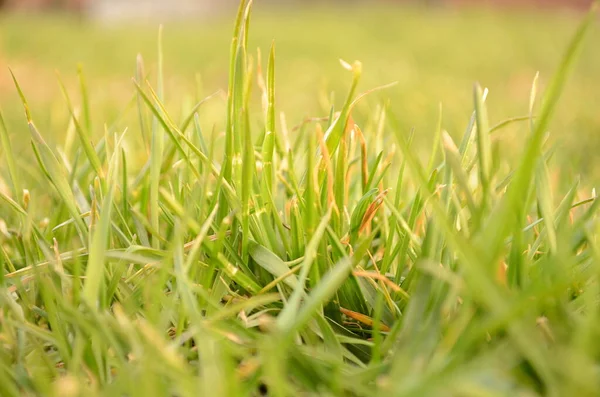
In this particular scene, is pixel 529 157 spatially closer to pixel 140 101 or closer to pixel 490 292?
pixel 490 292

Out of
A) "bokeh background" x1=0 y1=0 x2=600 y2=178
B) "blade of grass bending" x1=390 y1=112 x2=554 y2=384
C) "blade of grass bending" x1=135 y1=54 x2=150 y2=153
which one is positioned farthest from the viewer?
"bokeh background" x1=0 y1=0 x2=600 y2=178

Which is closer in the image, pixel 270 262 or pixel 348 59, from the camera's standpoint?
pixel 270 262

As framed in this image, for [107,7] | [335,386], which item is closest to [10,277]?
[335,386]

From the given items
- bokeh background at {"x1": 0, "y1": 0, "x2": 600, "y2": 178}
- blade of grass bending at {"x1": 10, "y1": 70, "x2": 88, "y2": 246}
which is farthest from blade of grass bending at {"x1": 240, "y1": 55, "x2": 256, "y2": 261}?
bokeh background at {"x1": 0, "y1": 0, "x2": 600, "y2": 178}

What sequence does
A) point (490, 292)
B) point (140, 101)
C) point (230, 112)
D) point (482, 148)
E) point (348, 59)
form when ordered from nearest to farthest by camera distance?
point (490, 292) < point (482, 148) < point (230, 112) < point (140, 101) < point (348, 59)

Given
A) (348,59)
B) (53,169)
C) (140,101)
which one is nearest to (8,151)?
(53,169)

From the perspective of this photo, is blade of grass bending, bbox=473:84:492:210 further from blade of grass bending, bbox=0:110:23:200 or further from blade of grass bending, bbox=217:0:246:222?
blade of grass bending, bbox=0:110:23:200
